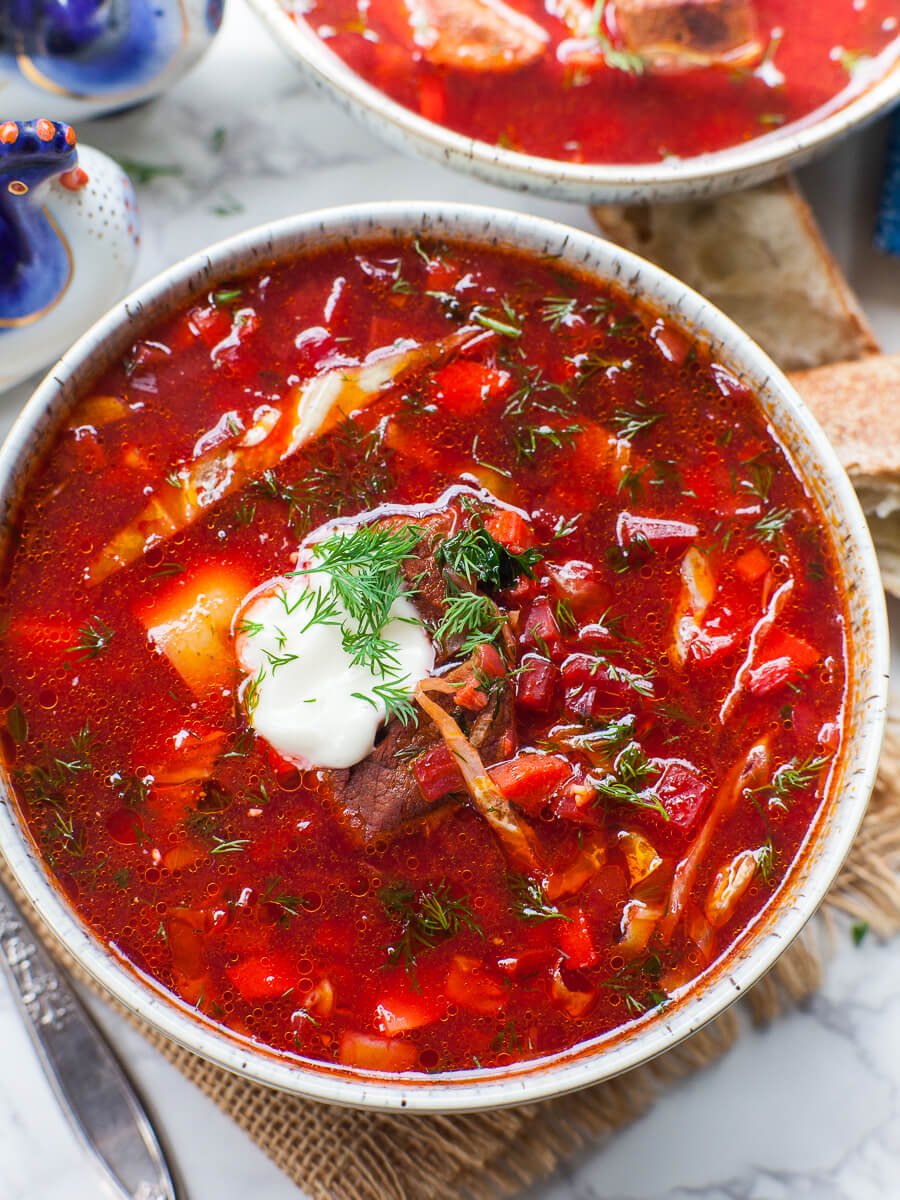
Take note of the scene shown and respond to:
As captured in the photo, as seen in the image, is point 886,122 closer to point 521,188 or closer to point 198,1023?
point 521,188

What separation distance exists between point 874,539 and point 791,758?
105cm

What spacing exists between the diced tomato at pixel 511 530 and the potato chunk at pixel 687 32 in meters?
1.76

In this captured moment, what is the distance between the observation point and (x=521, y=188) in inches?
141

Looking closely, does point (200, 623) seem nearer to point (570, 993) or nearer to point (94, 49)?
point (570, 993)

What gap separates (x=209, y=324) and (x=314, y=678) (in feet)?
3.03

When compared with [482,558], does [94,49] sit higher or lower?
higher

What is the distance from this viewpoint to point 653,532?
306 cm

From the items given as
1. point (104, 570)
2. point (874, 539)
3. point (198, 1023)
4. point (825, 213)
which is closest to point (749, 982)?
point (198, 1023)

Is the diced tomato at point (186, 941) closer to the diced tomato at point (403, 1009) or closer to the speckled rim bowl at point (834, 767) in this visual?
the speckled rim bowl at point (834, 767)

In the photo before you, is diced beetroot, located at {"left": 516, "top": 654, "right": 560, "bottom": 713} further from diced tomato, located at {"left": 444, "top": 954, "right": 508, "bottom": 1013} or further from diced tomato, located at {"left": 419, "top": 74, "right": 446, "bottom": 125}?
diced tomato, located at {"left": 419, "top": 74, "right": 446, "bottom": 125}

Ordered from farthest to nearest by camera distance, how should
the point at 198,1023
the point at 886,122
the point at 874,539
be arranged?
the point at 886,122, the point at 874,539, the point at 198,1023

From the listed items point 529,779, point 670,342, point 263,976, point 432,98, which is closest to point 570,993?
point 529,779

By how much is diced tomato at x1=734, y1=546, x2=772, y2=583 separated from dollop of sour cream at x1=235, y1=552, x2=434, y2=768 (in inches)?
30.9

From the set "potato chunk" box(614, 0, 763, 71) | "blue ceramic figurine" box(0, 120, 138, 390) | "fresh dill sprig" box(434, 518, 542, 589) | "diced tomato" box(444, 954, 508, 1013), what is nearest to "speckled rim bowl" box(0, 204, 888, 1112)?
"diced tomato" box(444, 954, 508, 1013)
